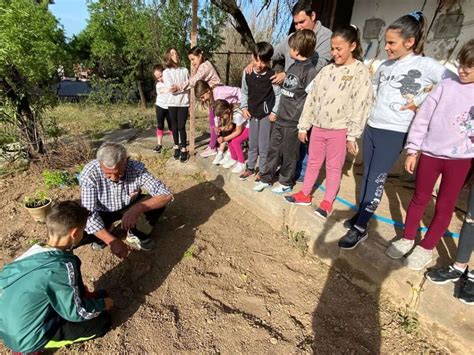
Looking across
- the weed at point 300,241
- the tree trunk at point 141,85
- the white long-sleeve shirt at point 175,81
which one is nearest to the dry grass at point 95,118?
the tree trunk at point 141,85

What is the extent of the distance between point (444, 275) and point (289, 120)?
5.70 ft

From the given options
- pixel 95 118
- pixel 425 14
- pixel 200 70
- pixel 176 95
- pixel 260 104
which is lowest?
pixel 95 118

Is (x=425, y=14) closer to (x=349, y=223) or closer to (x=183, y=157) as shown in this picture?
(x=349, y=223)

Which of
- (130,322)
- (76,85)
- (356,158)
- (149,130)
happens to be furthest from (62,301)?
(76,85)

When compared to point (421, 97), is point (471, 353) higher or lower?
lower

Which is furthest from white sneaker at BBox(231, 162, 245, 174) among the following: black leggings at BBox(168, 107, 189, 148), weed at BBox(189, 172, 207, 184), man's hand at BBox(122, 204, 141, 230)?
man's hand at BBox(122, 204, 141, 230)

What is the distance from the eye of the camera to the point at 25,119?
411 cm

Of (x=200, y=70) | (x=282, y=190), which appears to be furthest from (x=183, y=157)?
(x=282, y=190)

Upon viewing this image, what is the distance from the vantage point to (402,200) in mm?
3275

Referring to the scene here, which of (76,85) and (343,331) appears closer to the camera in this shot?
(343,331)

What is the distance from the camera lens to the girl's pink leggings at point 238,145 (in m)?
3.93

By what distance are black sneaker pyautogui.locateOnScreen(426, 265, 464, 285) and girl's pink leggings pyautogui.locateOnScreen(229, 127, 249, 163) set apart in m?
2.51

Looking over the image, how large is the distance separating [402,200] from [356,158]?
42.7 inches

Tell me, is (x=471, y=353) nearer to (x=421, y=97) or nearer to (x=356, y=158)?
(x=421, y=97)
